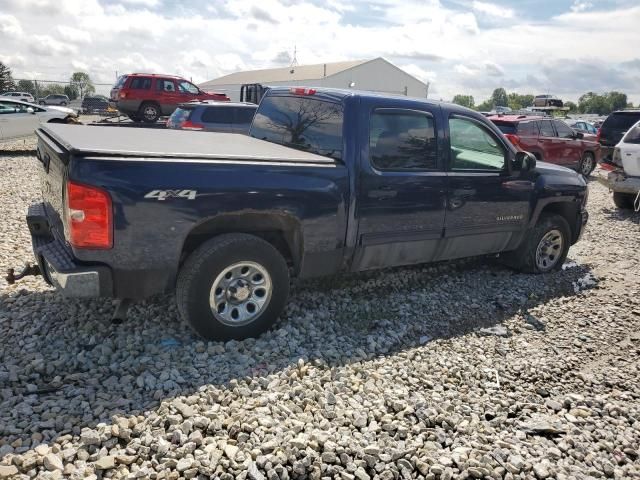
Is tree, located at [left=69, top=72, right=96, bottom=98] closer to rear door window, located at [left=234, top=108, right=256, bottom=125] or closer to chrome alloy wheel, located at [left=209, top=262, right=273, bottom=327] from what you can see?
rear door window, located at [left=234, top=108, right=256, bottom=125]

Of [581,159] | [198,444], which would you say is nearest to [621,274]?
[198,444]

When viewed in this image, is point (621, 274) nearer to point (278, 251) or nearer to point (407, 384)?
point (407, 384)

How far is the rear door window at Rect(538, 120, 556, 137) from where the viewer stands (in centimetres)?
1320

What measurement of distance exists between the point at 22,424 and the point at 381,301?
306 cm

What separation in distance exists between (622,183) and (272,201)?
816 centimetres

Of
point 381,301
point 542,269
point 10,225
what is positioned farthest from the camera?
point 10,225

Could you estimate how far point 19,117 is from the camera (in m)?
13.8

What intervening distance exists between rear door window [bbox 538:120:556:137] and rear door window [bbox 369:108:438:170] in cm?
998

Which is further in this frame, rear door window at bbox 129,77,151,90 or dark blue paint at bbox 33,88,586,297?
rear door window at bbox 129,77,151,90

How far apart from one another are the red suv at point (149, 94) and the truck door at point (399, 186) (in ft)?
57.0

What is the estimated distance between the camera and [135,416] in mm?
2912

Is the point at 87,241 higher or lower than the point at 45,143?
lower

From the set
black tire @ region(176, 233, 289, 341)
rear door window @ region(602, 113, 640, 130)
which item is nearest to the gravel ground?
black tire @ region(176, 233, 289, 341)

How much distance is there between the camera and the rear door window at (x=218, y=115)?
37.7 feet
